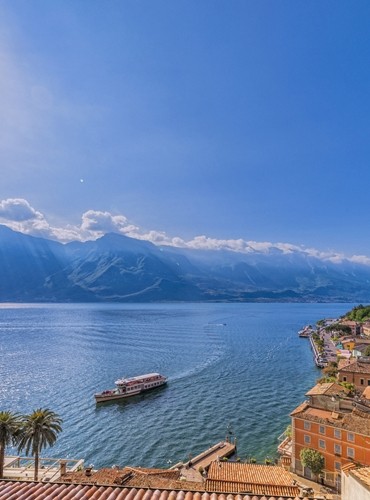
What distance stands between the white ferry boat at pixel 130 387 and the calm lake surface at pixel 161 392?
1.87 metres

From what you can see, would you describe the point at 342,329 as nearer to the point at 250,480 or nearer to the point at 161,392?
the point at 161,392

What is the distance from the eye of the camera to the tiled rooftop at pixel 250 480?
27898 mm

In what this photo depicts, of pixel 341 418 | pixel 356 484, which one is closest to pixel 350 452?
pixel 341 418

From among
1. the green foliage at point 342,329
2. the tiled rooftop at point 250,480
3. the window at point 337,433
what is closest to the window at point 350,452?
the window at point 337,433

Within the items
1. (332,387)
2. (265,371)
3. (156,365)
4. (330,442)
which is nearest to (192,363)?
(156,365)

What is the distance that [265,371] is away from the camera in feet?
292

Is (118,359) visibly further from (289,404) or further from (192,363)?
(289,404)

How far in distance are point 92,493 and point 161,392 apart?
6759 centimetres

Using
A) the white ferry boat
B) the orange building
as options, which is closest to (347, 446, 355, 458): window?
the orange building

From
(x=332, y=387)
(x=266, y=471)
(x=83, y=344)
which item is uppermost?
(x=332, y=387)

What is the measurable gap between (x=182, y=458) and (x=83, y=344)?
334 ft

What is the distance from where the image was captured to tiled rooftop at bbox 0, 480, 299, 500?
1059cm

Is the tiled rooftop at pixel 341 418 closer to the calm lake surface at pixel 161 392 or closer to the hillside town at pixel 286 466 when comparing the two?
the hillside town at pixel 286 466

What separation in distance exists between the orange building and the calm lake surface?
26.5ft
